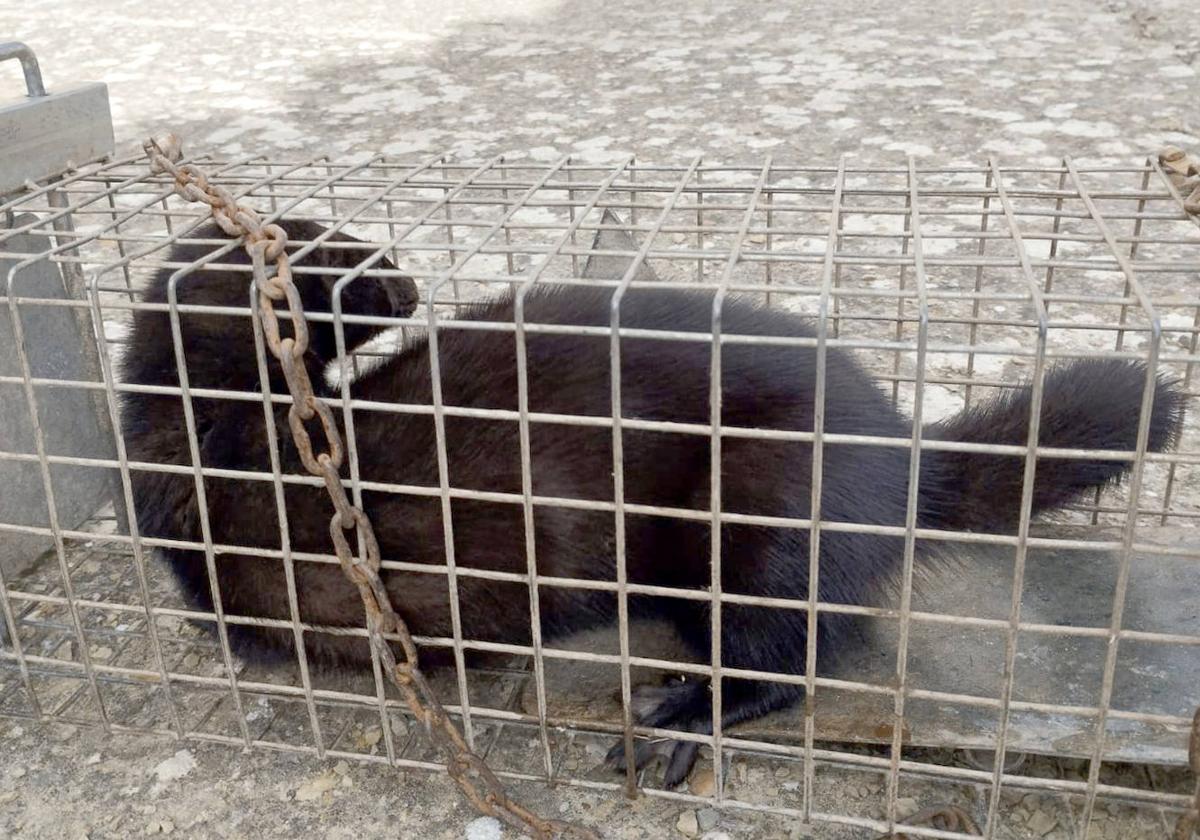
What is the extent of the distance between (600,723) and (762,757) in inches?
7.5

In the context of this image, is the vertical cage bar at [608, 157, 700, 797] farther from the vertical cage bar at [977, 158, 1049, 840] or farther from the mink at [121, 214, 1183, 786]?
the vertical cage bar at [977, 158, 1049, 840]

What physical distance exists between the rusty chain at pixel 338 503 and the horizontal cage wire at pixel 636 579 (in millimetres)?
30

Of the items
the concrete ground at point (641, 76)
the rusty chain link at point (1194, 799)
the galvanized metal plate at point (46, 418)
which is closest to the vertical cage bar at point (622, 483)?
the rusty chain link at point (1194, 799)

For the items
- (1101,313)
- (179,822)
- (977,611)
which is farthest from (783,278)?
(179,822)

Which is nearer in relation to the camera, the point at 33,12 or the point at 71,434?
the point at 71,434

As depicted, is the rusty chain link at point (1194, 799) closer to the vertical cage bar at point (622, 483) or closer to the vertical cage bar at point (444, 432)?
the vertical cage bar at point (622, 483)

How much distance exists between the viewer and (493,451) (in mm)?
1461

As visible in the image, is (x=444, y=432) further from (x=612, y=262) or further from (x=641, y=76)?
(x=641, y=76)

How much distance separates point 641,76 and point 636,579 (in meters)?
3.70

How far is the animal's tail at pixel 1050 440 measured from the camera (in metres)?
1.39

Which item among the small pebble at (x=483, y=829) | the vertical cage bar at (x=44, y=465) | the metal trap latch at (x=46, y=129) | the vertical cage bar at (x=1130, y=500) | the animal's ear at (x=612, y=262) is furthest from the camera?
the animal's ear at (x=612, y=262)

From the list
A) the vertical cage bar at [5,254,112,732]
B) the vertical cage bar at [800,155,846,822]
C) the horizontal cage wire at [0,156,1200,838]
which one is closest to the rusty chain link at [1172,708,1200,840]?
the horizontal cage wire at [0,156,1200,838]

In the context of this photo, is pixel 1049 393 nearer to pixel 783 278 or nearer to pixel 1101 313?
pixel 1101 313

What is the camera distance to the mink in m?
1.40
